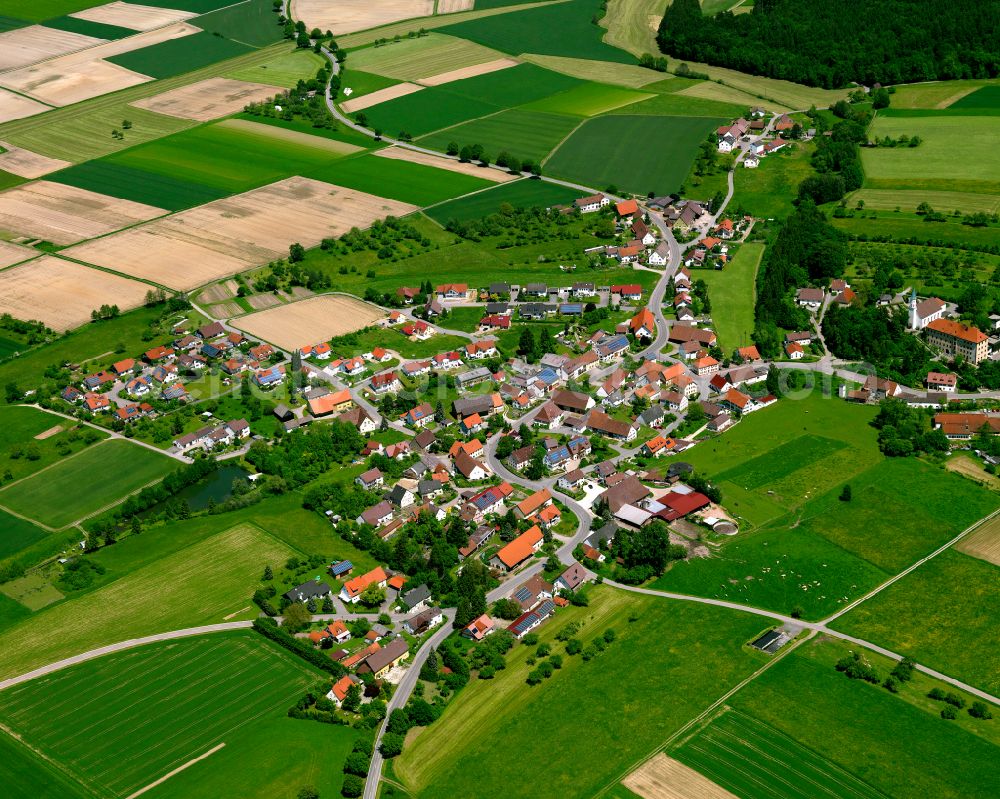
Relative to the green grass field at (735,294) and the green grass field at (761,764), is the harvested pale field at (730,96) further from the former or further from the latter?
the green grass field at (761,764)

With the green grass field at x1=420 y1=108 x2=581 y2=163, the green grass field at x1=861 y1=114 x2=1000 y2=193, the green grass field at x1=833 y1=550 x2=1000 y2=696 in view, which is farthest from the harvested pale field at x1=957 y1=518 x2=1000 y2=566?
the green grass field at x1=420 y1=108 x2=581 y2=163

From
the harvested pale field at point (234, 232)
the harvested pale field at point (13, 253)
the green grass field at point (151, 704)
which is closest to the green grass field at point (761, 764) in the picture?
the green grass field at point (151, 704)

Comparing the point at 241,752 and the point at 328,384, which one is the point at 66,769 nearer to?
the point at 241,752

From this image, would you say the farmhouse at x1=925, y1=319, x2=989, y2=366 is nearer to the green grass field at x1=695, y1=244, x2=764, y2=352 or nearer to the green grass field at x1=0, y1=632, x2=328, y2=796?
the green grass field at x1=695, y1=244, x2=764, y2=352

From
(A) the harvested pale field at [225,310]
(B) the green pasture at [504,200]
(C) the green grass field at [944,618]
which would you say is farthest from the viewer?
(B) the green pasture at [504,200]

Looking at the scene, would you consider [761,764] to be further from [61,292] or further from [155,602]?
[61,292]

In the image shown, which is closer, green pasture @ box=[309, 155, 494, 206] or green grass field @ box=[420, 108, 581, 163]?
green pasture @ box=[309, 155, 494, 206]
